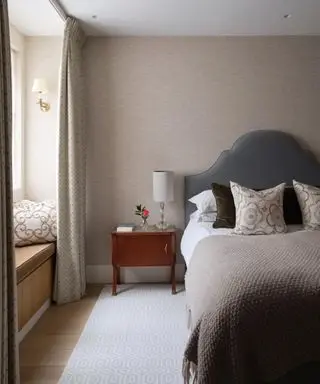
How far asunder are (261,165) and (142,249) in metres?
1.48

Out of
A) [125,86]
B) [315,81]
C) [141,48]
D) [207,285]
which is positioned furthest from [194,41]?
[207,285]

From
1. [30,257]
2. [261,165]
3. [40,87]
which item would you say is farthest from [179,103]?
[30,257]

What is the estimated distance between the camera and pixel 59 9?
345 centimetres

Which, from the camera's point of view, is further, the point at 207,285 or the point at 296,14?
the point at 296,14

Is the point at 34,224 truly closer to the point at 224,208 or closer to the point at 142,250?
the point at 142,250

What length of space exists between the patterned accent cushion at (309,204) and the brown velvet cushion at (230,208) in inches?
2.9

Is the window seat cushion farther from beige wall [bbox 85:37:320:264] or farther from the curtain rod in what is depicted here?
the curtain rod

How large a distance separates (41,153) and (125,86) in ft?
3.71

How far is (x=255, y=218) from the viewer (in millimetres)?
3297

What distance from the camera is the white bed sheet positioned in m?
3.25

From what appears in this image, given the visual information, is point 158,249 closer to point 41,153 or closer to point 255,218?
point 255,218

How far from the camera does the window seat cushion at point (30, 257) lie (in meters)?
2.87

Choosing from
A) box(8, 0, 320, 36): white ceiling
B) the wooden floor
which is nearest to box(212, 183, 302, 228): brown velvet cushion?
the wooden floor

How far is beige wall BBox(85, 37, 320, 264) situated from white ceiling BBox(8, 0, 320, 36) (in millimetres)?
187
